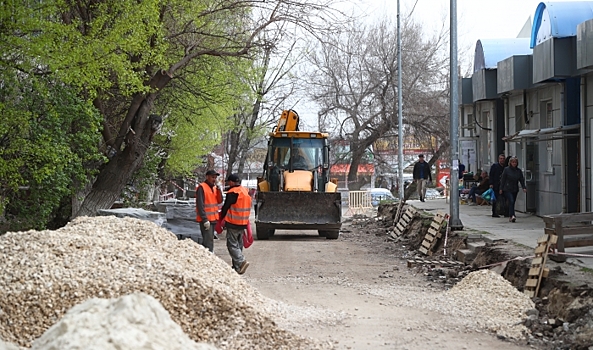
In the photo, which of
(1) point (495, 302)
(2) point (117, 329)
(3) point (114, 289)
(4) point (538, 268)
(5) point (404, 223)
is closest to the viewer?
(2) point (117, 329)

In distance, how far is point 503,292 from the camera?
1239cm

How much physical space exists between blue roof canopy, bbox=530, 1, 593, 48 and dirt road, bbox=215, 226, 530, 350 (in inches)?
274

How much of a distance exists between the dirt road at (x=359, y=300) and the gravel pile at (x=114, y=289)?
0.74 meters

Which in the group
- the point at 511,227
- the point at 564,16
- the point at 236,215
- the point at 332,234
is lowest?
the point at 332,234

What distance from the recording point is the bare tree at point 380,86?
5103 cm

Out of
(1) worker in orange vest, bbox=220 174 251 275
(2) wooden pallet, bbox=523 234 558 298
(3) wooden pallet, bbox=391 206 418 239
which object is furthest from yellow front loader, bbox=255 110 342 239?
(2) wooden pallet, bbox=523 234 558 298

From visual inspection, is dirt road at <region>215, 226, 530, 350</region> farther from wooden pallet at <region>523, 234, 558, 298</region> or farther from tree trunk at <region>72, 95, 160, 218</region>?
tree trunk at <region>72, 95, 160, 218</region>

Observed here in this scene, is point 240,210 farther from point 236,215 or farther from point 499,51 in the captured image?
point 499,51

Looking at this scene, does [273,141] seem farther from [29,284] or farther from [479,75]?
[29,284]

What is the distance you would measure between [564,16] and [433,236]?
669 cm

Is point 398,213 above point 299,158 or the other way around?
the other way around

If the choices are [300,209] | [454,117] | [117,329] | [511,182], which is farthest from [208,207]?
[511,182]

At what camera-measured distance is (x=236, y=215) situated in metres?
14.8

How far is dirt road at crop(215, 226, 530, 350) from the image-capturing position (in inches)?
386
